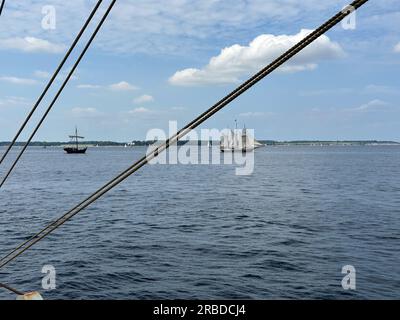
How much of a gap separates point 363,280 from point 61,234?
20.9 m

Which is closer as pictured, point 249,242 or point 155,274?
point 155,274

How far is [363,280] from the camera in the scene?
18.1 metres

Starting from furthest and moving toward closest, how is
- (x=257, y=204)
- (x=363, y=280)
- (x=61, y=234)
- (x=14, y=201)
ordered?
1. (x=14, y=201)
2. (x=257, y=204)
3. (x=61, y=234)
4. (x=363, y=280)

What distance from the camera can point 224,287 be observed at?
17.1m

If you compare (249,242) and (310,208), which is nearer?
(249,242)

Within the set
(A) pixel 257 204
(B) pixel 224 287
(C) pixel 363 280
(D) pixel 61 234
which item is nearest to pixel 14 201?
(D) pixel 61 234

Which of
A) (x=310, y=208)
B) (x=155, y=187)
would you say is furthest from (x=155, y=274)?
(x=155, y=187)

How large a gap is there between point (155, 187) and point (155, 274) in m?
42.0

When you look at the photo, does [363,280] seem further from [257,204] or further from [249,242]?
[257,204]

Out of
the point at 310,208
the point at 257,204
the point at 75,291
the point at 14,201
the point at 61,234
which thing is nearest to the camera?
the point at 75,291
